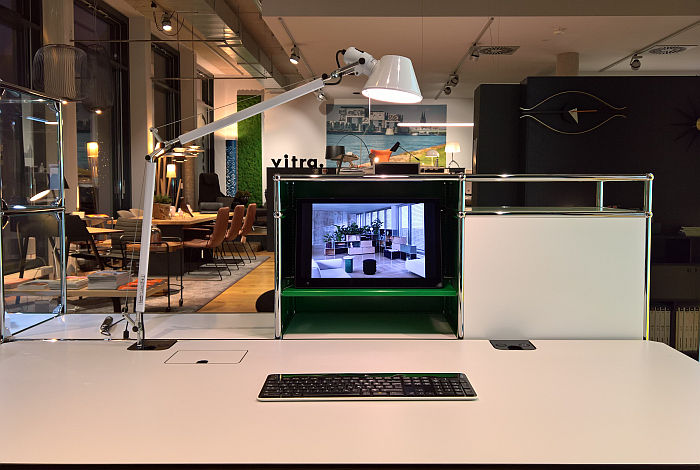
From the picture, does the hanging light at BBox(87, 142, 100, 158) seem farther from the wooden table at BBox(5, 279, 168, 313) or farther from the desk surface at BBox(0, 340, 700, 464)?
the desk surface at BBox(0, 340, 700, 464)

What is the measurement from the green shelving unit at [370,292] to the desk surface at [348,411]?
223 mm

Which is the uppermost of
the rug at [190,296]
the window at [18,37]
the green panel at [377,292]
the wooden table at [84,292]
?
the window at [18,37]

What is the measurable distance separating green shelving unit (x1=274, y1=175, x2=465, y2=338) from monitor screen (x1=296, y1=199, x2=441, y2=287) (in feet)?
0.14

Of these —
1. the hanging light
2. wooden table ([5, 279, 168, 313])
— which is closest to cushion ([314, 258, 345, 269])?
wooden table ([5, 279, 168, 313])

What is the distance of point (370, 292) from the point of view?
1.96 meters

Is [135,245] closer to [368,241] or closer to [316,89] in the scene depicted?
[368,241]

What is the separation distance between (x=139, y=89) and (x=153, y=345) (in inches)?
405

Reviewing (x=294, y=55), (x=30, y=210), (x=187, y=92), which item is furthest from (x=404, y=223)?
(x=187, y=92)

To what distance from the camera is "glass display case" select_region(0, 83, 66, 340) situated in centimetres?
203

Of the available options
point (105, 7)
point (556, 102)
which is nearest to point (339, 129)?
point (105, 7)

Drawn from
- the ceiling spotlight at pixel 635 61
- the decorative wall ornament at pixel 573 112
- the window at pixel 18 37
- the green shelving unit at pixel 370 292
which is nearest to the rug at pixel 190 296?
the green shelving unit at pixel 370 292

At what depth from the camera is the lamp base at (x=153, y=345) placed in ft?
5.91

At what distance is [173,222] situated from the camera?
24.9 feet

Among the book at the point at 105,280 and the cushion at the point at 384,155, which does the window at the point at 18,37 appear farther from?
the cushion at the point at 384,155
